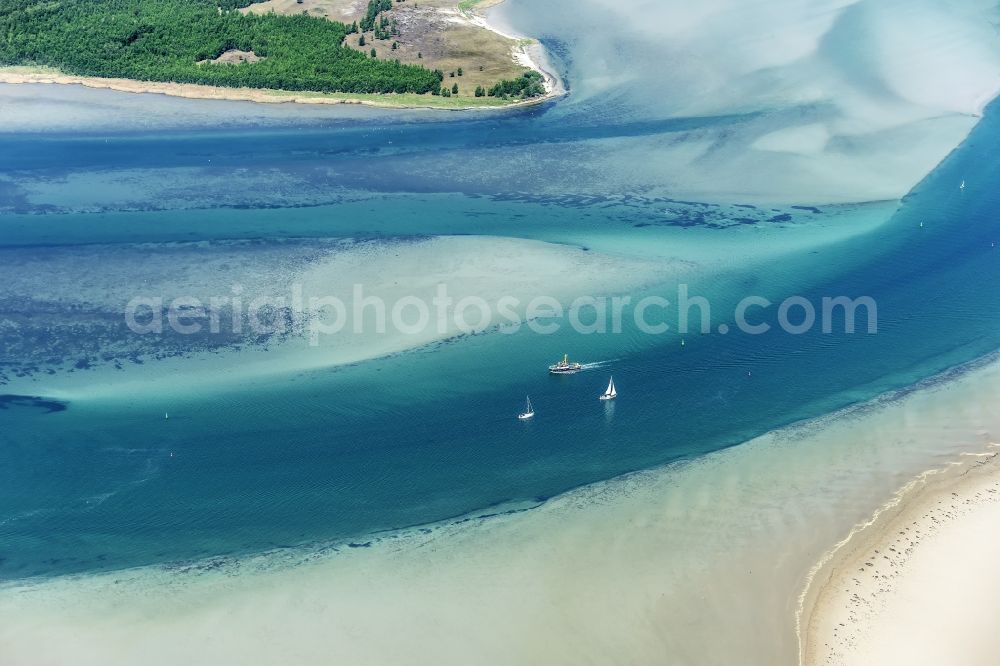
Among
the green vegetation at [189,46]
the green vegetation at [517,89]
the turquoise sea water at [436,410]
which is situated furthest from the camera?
the green vegetation at [189,46]

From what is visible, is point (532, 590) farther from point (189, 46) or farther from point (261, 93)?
point (189, 46)

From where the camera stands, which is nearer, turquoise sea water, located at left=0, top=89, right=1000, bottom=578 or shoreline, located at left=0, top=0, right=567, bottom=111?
turquoise sea water, located at left=0, top=89, right=1000, bottom=578

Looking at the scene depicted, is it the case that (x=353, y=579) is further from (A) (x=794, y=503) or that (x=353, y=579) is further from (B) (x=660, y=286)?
(B) (x=660, y=286)

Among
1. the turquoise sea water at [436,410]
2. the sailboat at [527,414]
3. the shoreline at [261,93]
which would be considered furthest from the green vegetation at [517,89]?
the sailboat at [527,414]

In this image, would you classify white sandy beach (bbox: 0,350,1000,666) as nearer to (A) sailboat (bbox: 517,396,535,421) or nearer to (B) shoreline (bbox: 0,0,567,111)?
(A) sailboat (bbox: 517,396,535,421)

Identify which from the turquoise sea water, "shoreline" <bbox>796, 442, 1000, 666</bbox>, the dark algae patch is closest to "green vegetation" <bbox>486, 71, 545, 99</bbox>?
the turquoise sea water

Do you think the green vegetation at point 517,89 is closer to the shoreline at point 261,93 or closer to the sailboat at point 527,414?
the shoreline at point 261,93
